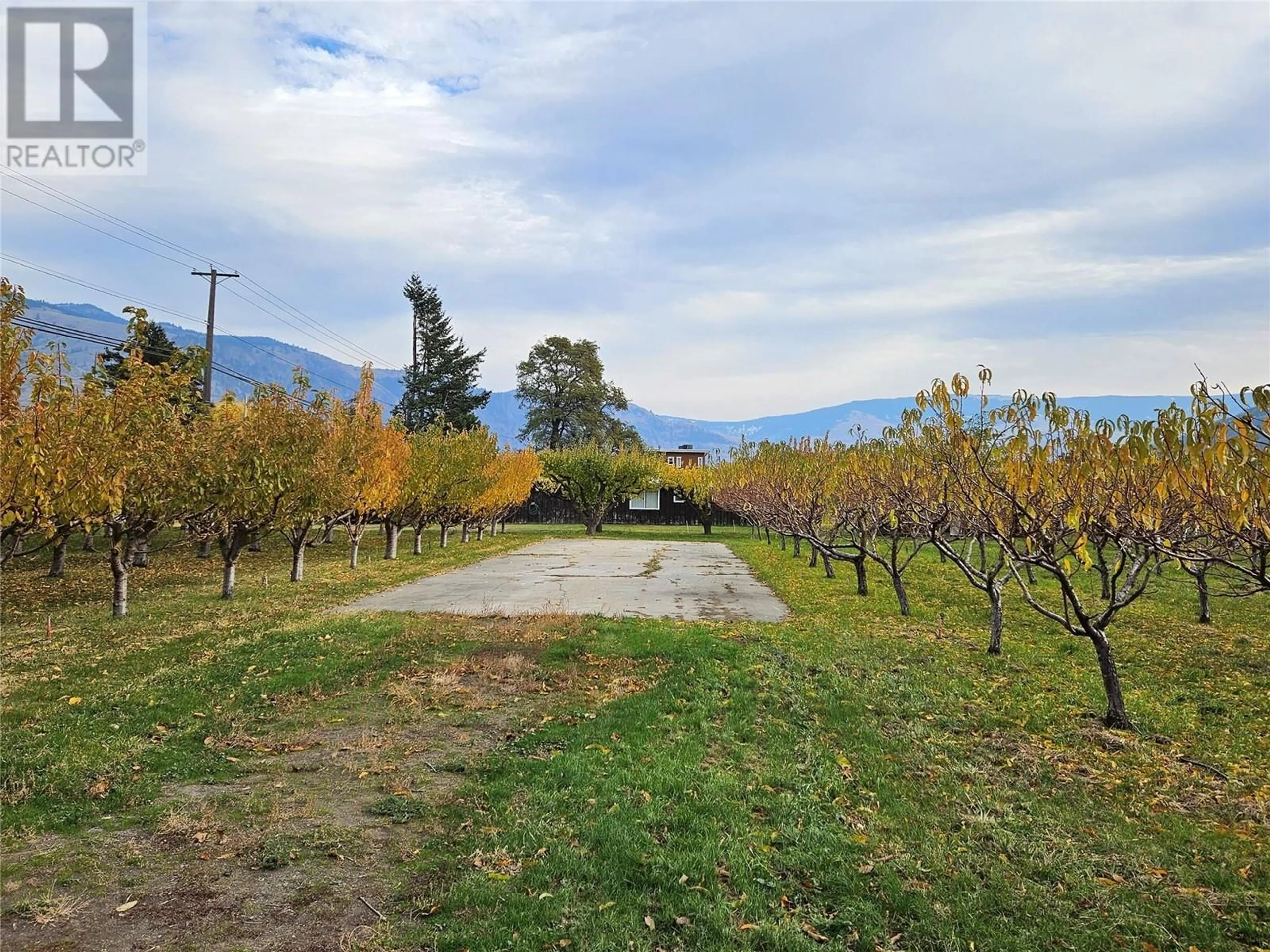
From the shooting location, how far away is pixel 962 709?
6.52 metres

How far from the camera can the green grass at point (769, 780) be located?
328 cm

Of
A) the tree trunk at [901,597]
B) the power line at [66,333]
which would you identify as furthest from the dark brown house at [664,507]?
the tree trunk at [901,597]

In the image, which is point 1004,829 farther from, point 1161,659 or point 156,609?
point 156,609

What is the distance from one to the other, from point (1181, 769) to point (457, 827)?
526cm

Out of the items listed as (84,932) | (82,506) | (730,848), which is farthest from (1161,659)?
(82,506)

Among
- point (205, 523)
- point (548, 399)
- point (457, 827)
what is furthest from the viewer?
point (548, 399)

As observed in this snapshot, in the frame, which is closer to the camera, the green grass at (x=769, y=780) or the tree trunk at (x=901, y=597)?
the green grass at (x=769, y=780)

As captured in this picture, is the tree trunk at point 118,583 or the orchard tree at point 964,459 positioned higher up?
the orchard tree at point 964,459

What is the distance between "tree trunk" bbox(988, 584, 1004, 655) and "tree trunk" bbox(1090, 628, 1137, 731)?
2.39 m

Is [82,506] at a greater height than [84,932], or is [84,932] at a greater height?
[82,506]

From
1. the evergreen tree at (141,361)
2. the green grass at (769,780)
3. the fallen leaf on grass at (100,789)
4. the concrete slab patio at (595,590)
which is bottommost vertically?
the concrete slab patio at (595,590)

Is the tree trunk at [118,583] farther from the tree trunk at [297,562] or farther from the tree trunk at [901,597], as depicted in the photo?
the tree trunk at [901,597]

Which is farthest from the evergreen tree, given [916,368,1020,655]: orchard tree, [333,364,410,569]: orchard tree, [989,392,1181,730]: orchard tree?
[989,392,1181,730]: orchard tree

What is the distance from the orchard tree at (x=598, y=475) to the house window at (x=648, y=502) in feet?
27.6
